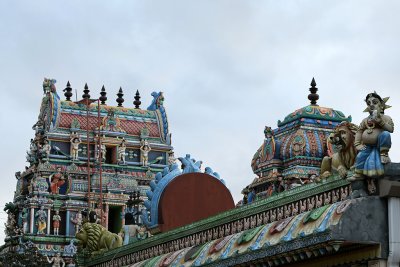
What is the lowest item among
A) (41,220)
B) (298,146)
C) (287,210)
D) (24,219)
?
(287,210)

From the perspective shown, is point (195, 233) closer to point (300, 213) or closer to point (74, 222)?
point (300, 213)

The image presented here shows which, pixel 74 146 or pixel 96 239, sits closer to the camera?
pixel 96 239

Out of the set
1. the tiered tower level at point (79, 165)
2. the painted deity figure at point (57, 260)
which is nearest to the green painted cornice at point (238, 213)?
the painted deity figure at point (57, 260)

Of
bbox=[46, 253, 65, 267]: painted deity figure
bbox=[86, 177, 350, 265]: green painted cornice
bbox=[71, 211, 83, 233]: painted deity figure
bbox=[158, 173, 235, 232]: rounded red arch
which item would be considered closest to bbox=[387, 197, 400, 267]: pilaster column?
bbox=[86, 177, 350, 265]: green painted cornice

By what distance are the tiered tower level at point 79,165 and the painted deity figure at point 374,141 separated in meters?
46.1

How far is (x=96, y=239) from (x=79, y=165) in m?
36.9

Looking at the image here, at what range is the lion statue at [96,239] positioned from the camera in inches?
984

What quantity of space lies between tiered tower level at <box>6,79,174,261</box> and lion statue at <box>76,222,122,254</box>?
109 feet

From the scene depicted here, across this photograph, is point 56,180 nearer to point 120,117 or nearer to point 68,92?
point 120,117

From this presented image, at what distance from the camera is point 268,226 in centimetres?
1571

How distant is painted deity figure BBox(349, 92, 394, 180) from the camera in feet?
43.8

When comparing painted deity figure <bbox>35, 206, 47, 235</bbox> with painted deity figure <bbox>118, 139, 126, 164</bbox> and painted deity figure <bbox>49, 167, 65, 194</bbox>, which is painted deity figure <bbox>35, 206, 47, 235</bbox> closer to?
painted deity figure <bbox>49, 167, 65, 194</bbox>

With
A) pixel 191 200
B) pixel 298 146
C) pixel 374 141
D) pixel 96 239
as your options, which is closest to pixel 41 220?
pixel 298 146

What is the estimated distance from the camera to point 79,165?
62.0 metres
